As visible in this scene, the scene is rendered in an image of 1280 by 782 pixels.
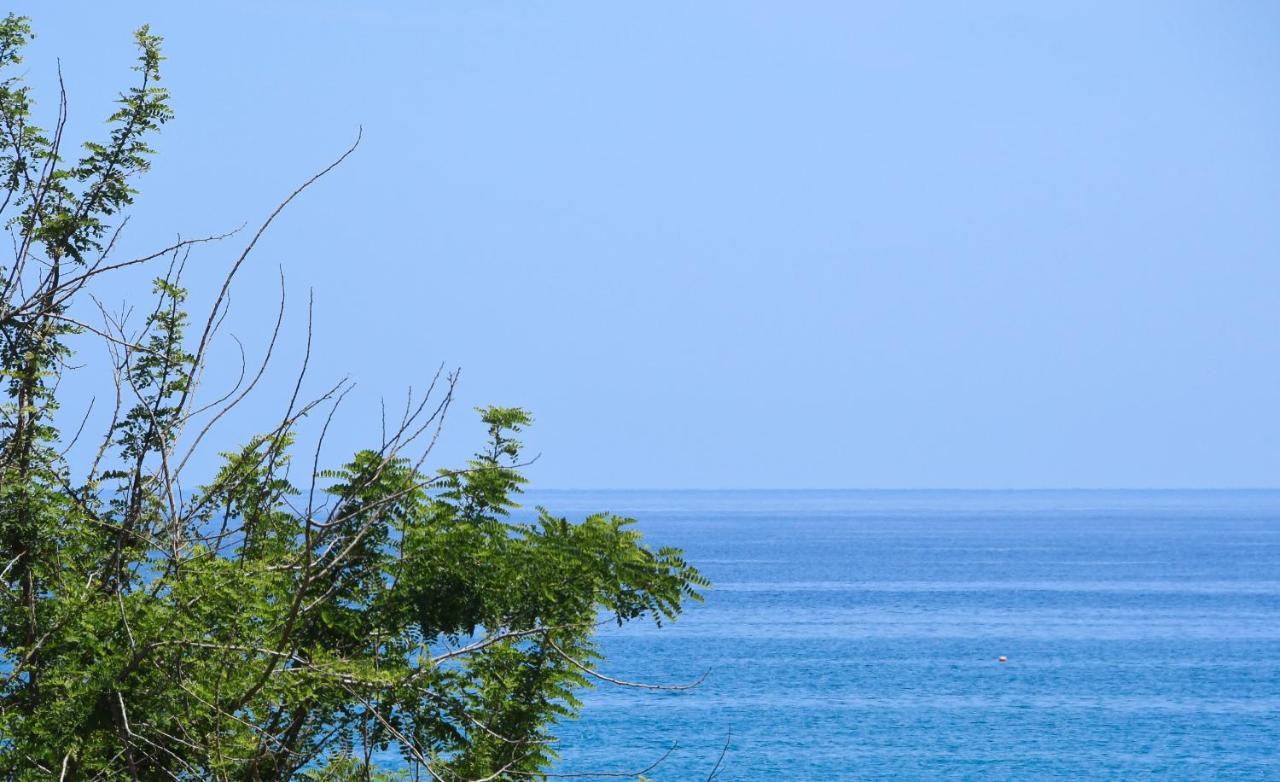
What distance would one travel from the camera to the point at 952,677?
4556 cm

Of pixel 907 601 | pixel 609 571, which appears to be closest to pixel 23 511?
pixel 609 571

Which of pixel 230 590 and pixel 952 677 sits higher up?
pixel 230 590

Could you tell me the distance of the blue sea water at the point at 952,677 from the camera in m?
33.0

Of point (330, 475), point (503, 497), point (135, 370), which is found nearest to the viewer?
point (135, 370)

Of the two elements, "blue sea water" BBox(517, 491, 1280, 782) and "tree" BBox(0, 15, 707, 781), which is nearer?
"tree" BBox(0, 15, 707, 781)

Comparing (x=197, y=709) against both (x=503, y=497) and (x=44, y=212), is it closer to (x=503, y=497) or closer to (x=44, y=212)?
(x=44, y=212)

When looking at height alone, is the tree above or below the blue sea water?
above

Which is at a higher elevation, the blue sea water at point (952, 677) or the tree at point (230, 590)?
the tree at point (230, 590)

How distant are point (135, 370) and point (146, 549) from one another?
1.54m

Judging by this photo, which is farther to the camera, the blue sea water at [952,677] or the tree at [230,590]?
the blue sea water at [952,677]

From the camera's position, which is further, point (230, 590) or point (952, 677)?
point (952, 677)

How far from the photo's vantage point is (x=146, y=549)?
6.49 m

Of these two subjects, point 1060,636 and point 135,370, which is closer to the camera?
point 135,370

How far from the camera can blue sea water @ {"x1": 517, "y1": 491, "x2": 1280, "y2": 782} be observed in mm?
33031
